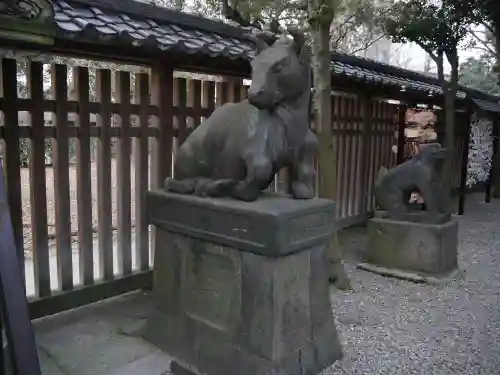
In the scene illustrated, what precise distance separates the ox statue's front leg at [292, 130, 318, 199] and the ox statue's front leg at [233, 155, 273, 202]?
1.03ft

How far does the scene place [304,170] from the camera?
343cm

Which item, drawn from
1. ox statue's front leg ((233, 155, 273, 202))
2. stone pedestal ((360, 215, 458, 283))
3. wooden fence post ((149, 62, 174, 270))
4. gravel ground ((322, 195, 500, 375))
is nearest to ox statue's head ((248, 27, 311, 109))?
ox statue's front leg ((233, 155, 273, 202))

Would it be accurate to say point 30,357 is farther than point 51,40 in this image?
No

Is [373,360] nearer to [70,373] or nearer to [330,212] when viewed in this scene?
[330,212]

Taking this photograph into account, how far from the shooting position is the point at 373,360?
361 centimetres

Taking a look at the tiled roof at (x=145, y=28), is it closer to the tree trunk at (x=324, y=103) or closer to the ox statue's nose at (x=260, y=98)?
the tree trunk at (x=324, y=103)

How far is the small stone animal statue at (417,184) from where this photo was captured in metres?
5.80

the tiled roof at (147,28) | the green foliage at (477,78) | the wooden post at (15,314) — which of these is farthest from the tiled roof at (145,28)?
the green foliage at (477,78)

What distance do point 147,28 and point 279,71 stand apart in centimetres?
172

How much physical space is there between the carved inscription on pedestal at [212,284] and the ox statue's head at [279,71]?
3.56 ft

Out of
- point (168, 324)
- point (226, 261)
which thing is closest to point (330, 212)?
point (226, 261)

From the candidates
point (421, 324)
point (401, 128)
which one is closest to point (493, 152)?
point (401, 128)

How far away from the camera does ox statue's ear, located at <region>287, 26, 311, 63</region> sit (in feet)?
10.2

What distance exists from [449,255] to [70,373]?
4.56 m
